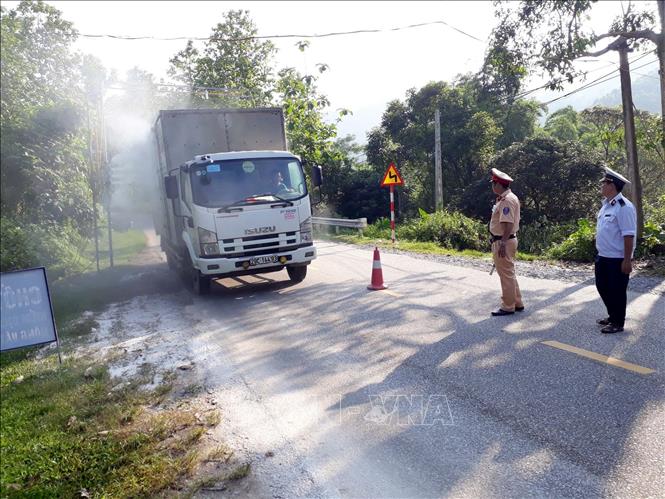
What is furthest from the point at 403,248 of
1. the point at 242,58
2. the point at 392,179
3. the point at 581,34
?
the point at 242,58

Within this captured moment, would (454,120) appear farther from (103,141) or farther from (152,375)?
(152,375)

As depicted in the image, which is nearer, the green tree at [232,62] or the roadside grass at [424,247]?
the roadside grass at [424,247]

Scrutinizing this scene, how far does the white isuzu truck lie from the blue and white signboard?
332cm

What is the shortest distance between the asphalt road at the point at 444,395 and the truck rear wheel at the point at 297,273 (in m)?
2.32

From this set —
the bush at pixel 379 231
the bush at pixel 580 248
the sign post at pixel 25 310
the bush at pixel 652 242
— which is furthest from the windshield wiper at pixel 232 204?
the bush at pixel 379 231

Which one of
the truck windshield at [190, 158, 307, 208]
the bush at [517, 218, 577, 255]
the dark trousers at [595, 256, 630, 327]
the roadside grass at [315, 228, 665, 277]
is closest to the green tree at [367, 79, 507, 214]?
the bush at [517, 218, 577, 255]

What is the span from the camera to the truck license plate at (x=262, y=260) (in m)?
9.41

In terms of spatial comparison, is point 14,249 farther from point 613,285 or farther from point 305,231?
point 613,285

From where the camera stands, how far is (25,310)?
19.8ft

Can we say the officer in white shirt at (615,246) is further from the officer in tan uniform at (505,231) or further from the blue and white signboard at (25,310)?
the blue and white signboard at (25,310)

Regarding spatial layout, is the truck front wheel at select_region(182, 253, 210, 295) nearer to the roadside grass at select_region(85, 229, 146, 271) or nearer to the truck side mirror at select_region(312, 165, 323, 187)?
the truck side mirror at select_region(312, 165, 323, 187)

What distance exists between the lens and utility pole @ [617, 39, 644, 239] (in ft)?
37.3

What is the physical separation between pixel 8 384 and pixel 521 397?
17.7ft

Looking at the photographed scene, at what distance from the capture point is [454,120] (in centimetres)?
3188
